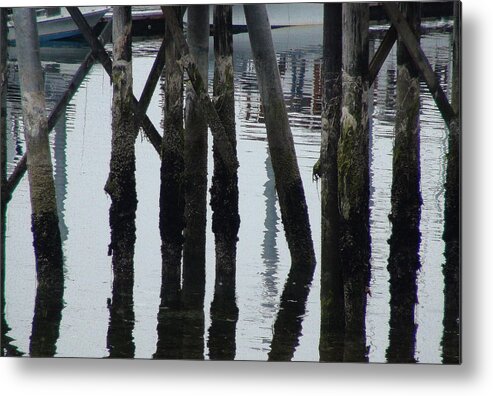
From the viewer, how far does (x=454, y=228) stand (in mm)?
5254

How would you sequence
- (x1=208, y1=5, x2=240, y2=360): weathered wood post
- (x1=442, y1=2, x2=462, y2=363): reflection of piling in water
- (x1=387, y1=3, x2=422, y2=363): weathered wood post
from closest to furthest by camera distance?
(x1=442, y1=2, x2=462, y2=363): reflection of piling in water
(x1=387, y1=3, x2=422, y2=363): weathered wood post
(x1=208, y1=5, x2=240, y2=360): weathered wood post

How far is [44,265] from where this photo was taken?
217 inches

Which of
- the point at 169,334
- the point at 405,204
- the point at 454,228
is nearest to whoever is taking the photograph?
the point at 454,228

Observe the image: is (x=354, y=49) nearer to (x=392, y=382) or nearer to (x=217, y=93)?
(x=217, y=93)

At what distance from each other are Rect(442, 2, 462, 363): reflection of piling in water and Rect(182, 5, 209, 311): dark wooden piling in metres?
1.04

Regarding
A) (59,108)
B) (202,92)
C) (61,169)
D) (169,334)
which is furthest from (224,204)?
(59,108)

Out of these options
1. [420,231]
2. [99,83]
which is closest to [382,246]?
[420,231]

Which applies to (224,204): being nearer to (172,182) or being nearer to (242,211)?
(242,211)

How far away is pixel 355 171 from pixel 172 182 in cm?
78

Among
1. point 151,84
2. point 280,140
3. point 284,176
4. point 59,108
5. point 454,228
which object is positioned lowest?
point 454,228

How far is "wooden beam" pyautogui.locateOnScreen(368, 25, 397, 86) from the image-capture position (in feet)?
17.6

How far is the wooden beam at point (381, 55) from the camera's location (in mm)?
5379

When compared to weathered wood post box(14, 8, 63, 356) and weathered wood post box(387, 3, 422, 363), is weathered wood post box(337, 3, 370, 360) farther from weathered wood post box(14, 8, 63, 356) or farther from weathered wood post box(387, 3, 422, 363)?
weathered wood post box(14, 8, 63, 356)

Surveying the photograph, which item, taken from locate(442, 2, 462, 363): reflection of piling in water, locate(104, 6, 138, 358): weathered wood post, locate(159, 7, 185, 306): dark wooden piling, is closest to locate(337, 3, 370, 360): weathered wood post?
locate(442, 2, 462, 363): reflection of piling in water
